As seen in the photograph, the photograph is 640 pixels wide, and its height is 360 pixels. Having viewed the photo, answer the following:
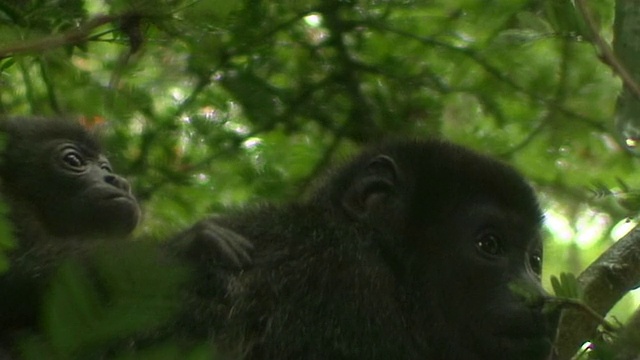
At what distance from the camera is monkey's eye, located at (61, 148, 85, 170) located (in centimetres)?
309

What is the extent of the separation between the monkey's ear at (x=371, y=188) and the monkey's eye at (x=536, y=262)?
1.34ft

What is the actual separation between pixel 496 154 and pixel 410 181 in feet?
1.63

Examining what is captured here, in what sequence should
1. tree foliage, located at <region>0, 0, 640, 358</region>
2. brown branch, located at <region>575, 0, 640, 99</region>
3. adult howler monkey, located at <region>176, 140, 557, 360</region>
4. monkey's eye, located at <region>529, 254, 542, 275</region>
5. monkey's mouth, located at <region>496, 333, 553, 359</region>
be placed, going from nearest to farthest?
1. brown branch, located at <region>575, 0, 640, 99</region>
2. adult howler monkey, located at <region>176, 140, 557, 360</region>
3. monkey's mouth, located at <region>496, 333, 553, 359</region>
4. monkey's eye, located at <region>529, 254, 542, 275</region>
5. tree foliage, located at <region>0, 0, 640, 358</region>

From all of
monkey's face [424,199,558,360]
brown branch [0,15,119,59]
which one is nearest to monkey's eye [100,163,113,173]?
brown branch [0,15,119,59]

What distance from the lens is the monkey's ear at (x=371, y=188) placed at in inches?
111

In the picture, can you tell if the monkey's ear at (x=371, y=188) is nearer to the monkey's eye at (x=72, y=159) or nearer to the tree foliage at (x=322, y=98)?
the tree foliage at (x=322, y=98)

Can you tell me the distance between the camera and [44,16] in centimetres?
250

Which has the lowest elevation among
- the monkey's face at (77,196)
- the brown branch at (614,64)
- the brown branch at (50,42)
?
the monkey's face at (77,196)

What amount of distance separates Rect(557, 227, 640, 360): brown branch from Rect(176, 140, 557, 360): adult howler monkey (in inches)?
5.7

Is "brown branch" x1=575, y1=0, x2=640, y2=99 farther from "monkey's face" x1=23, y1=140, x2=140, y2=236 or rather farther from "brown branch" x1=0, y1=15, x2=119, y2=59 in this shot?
"monkey's face" x1=23, y1=140, x2=140, y2=236

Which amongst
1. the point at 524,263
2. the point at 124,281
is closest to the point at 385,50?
the point at 524,263

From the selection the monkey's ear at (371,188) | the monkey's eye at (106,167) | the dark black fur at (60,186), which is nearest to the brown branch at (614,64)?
the monkey's ear at (371,188)

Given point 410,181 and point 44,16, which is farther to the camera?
point 410,181

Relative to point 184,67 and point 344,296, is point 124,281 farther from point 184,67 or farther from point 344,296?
point 184,67
